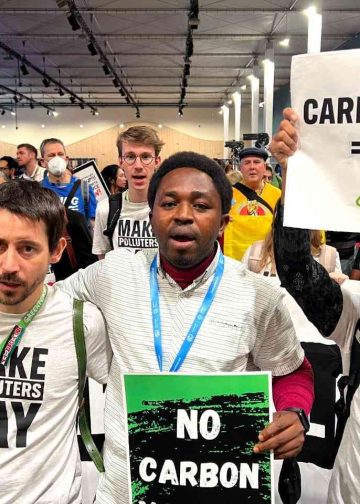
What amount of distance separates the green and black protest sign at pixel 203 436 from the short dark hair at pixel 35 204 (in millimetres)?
487

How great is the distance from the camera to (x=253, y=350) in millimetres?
1211

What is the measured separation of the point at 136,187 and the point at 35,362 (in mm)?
1415

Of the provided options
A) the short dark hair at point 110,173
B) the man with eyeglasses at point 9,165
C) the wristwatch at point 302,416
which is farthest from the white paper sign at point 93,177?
the wristwatch at point 302,416

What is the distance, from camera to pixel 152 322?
117 cm

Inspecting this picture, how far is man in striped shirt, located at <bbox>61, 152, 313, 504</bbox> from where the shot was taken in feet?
3.76

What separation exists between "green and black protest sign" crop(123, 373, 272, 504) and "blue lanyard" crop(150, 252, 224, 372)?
0.22ft

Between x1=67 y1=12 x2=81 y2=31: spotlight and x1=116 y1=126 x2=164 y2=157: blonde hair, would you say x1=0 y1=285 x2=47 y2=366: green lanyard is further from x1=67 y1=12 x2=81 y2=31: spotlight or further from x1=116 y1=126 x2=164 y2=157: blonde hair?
x1=67 y1=12 x2=81 y2=31: spotlight

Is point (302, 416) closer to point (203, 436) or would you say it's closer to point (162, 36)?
point (203, 436)

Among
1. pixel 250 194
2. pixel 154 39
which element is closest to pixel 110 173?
pixel 250 194

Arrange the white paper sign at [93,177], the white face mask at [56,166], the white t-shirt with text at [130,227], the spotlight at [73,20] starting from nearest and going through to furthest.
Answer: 1. the white t-shirt with text at [130,227]
2. the white face mask at [56,166]
3. the white paper sign at [93,177]
4. the spotlight at [73,20]

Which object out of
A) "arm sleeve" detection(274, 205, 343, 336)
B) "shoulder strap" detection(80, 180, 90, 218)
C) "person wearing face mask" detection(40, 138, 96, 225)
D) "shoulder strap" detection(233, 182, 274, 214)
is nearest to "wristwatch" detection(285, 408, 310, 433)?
"arm sleeve" detection(274, 205, 343, 336)

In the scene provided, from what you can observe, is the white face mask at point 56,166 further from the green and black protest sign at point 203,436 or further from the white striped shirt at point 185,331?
the green and black protest sign at point 203,436

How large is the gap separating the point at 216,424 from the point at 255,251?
1650mm

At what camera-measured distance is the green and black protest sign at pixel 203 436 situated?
1068mm
